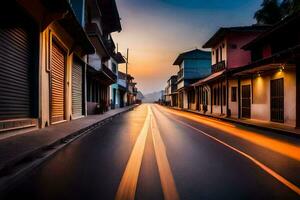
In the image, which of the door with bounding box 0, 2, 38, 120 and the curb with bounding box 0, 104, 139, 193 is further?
the door with bounding box 0, 2, 38, 120

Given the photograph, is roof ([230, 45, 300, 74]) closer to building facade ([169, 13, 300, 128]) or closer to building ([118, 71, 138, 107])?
building facade ([169, 13, 300, 128])

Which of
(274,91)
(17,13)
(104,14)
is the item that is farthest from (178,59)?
(17,13)

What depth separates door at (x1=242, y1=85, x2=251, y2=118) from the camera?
25.3 metres

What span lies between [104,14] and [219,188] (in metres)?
35.2

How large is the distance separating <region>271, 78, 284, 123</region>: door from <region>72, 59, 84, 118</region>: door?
12.4 m

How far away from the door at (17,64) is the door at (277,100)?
13.4 metres

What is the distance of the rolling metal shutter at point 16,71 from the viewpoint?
32.6 ft

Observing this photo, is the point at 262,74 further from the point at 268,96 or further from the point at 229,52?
the point at 229,52

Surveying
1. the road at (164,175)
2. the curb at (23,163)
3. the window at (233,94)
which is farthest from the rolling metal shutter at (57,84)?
the window at (233,94)

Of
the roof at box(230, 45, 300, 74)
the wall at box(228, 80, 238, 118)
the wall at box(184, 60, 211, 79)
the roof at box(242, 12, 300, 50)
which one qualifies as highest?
the wall at box(184, 60, 211, 79)

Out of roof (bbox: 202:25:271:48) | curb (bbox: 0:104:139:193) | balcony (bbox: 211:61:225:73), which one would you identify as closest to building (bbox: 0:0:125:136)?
curb (bbox: 0:104:139:193)

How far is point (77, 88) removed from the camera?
23.5 meters

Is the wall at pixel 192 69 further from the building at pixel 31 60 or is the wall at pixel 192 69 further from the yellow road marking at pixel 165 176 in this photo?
the yellow road marking at pixel 165 176

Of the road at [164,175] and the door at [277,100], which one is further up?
the door at [277,100]
